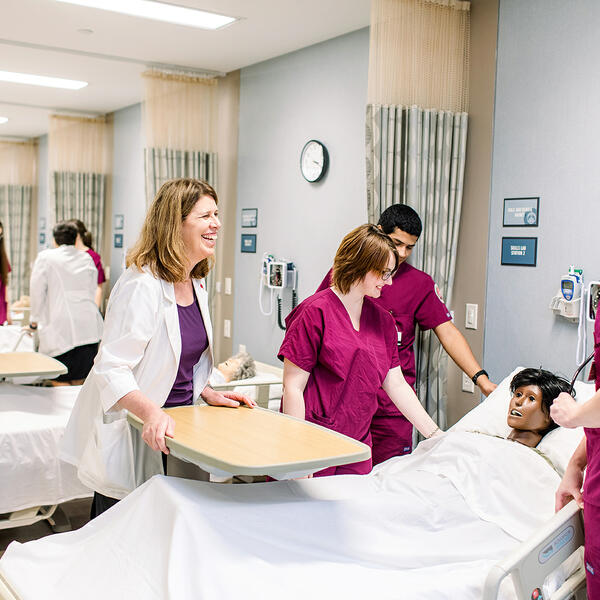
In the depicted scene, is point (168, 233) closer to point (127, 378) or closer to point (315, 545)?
point (127, 378)

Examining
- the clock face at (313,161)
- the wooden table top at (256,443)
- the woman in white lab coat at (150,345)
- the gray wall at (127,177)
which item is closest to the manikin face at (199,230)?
the woman in white lab coat at (150,345)

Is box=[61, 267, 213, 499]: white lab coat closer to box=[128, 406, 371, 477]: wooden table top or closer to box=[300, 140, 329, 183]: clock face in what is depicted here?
box=[128, 406, 371, 477]: wooden table top

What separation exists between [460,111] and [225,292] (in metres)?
2.57

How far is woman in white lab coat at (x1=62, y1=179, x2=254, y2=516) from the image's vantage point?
1.95 m

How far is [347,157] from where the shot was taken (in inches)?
167

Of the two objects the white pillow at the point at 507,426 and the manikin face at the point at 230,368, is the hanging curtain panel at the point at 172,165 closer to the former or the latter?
the manikin face at the point at 230,368

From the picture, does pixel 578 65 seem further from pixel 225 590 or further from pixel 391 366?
pixel 225 590

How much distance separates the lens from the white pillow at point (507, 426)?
2.52 m

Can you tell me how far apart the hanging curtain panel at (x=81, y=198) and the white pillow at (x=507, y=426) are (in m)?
4.84

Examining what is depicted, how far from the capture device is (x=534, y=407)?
2641 millimetres

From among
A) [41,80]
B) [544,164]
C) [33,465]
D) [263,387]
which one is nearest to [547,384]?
[544,164]

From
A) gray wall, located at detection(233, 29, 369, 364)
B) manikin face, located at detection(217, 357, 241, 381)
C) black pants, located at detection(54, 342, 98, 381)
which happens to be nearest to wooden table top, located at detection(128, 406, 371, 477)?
manikin face, located at detection(217, 357, 241, 381)

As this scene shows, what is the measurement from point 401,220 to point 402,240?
8 cm

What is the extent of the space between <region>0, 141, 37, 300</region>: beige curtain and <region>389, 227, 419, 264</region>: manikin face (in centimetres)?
688
